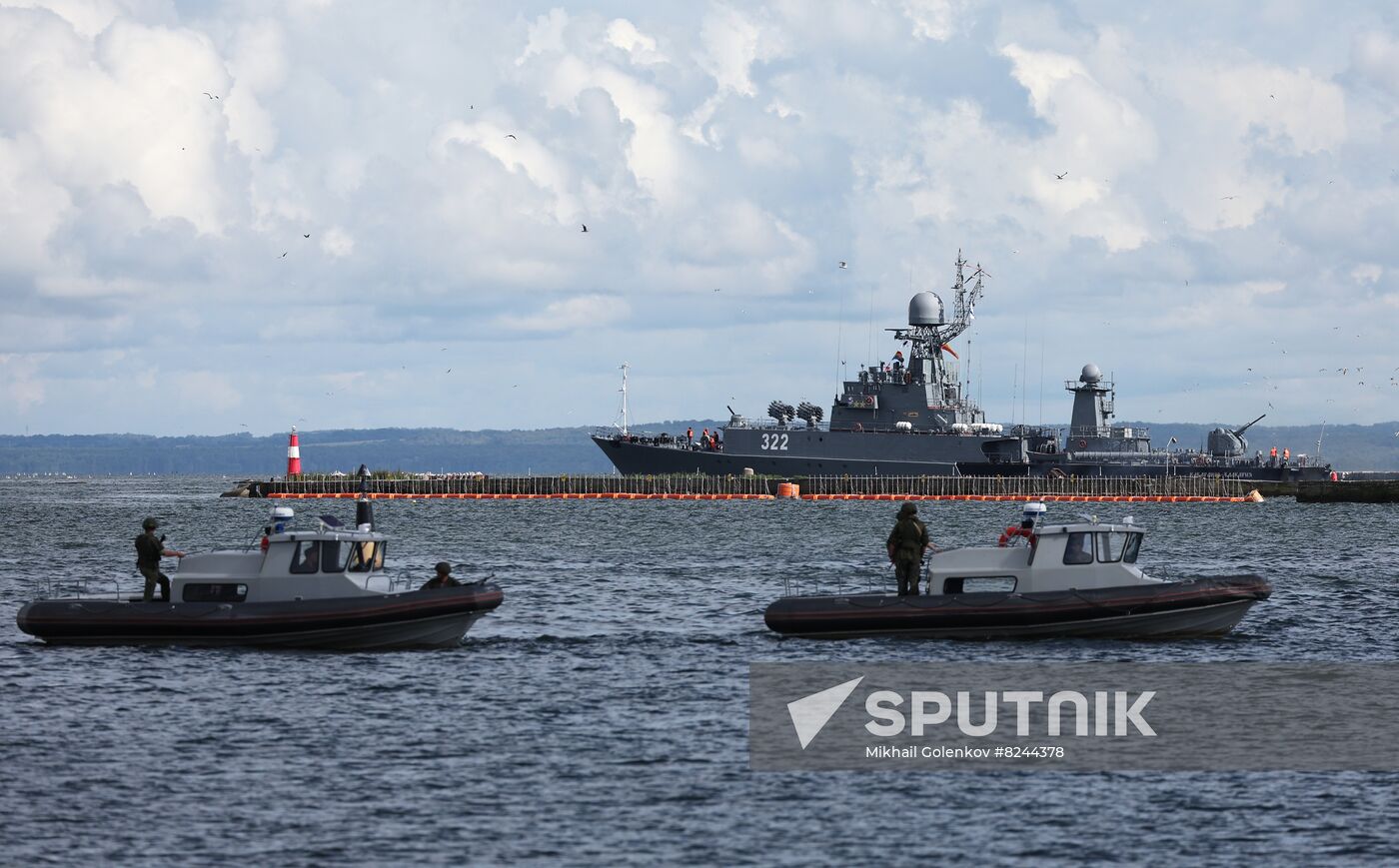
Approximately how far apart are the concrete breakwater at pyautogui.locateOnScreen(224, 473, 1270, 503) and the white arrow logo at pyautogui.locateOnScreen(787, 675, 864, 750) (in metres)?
75.8

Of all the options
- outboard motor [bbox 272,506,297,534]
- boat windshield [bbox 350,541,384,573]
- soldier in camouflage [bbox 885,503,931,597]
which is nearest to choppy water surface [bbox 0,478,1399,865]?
soldier in camouflage [bbox 885,503,931,597]

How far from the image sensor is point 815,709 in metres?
24.6

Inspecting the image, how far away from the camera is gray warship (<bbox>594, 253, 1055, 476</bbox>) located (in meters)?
103

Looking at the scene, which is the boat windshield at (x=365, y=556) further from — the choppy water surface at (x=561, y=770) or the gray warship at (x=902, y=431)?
the gray warship at (x=902, y=431)

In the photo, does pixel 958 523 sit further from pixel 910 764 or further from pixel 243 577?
pixel 910 764

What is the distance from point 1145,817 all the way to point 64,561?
45.3 meters

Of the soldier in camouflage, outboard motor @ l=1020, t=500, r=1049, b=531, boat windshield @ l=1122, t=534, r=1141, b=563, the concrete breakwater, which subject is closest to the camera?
the soldier in camouflage

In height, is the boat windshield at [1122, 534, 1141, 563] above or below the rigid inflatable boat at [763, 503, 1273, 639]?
above

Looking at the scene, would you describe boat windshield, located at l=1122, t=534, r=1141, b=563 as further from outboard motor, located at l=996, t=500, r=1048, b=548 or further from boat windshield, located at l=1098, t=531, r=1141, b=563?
outboard motor, located at l=996, t=500, r=1048, b=548

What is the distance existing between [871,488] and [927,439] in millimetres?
4496

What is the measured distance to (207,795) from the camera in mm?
19719

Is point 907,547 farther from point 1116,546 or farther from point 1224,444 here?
point 1224,444

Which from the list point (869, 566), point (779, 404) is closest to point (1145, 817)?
point (869, 566)

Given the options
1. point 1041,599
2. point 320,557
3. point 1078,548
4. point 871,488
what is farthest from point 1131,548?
point 871,488
